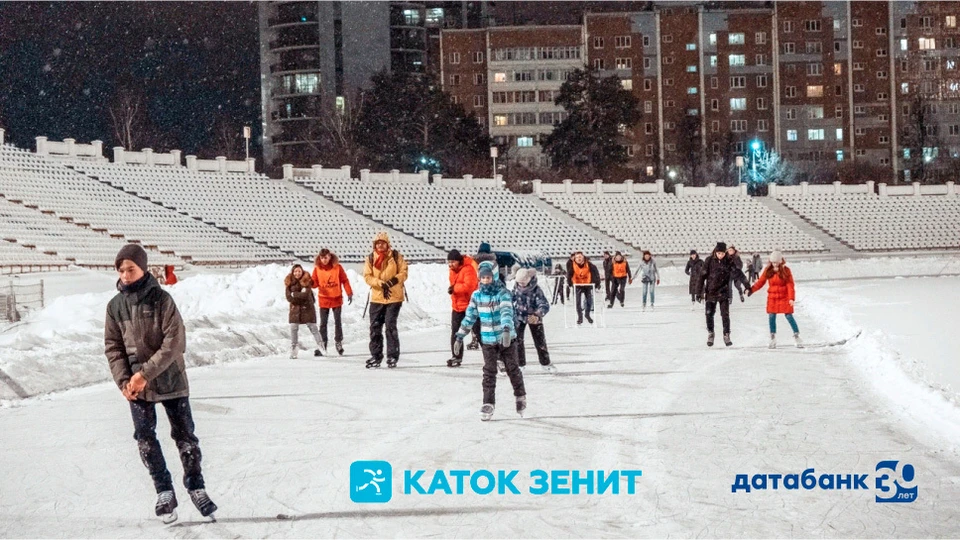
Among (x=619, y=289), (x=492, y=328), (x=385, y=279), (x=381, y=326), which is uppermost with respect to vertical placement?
(x=385, y=279)

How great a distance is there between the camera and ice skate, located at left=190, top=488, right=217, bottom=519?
644 centimetres

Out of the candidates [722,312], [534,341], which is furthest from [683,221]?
[534,341]

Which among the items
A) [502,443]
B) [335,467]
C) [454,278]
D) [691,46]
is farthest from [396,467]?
[691,46]

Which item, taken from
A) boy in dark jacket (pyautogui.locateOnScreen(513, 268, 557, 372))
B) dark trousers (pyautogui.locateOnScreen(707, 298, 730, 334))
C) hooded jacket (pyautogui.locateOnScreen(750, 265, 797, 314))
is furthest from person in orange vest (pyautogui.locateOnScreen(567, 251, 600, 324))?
boy in dark jacket (pyautogui.locateOnScreen(513, 268, 557, 372))

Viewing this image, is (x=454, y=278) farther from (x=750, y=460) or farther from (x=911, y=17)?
(x=911, y=17)

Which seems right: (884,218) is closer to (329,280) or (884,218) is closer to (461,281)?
(329,280)

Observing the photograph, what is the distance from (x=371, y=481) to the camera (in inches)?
294

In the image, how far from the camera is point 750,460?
8086 millimetres

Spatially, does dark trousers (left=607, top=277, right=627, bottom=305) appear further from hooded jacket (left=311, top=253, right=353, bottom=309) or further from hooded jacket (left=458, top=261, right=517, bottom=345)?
hooded jacket (left=458, top=261, right=517, bottom=345)

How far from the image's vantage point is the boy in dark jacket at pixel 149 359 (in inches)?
250

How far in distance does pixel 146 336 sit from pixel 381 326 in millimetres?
8296

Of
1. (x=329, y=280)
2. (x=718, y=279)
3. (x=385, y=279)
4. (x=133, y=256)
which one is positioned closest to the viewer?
(x=133, y=256)

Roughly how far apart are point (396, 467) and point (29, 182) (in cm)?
4479

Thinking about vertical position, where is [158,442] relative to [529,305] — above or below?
below
